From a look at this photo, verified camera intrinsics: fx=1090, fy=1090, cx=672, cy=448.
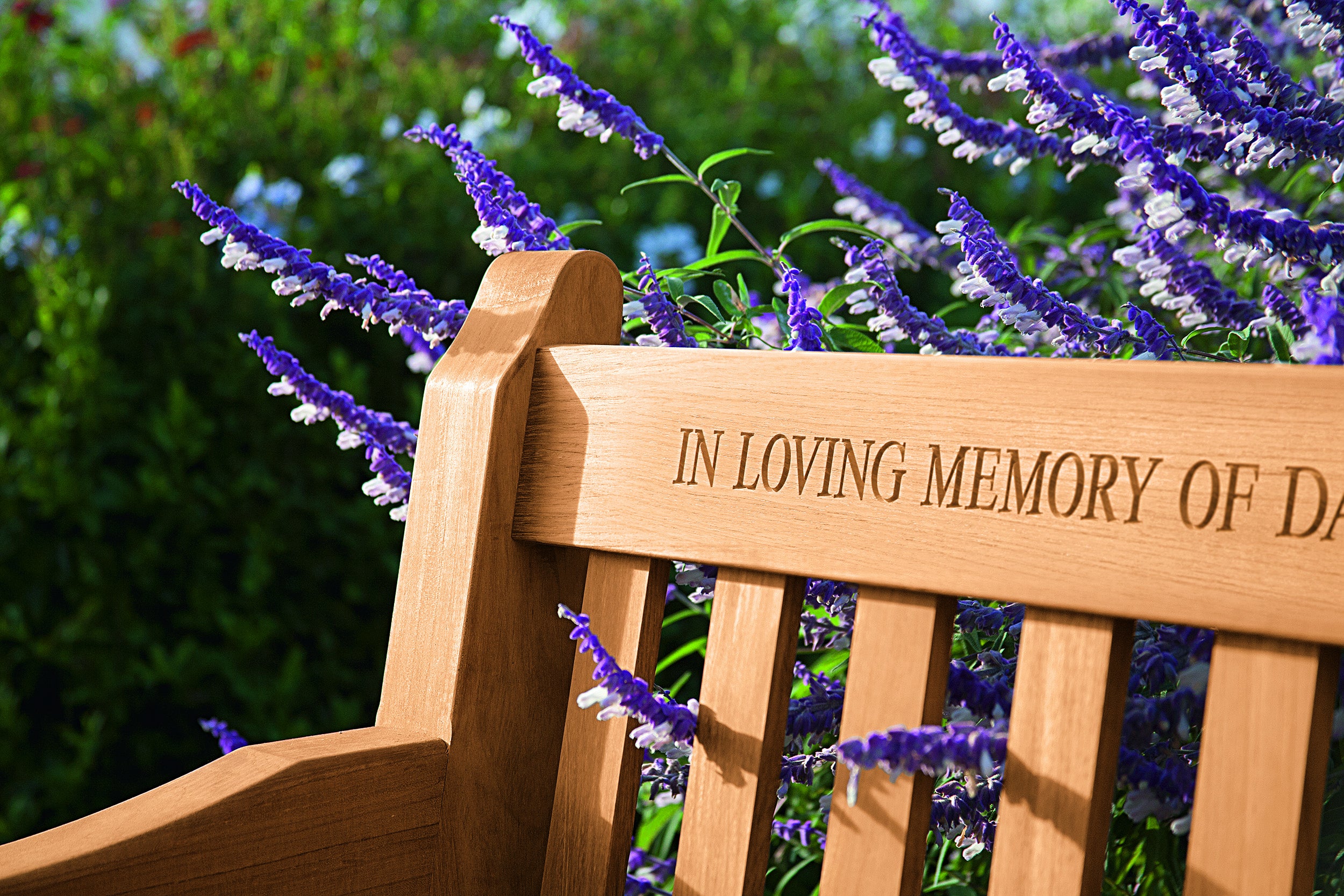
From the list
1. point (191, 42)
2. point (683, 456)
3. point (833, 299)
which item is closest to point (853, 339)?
point (833, 299)

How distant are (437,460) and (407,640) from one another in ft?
0.51

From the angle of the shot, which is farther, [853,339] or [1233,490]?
[853,339]

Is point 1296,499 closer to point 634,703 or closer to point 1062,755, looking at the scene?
point 1062,755

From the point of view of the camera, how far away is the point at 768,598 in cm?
78

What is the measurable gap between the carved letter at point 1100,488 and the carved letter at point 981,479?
0.18ft

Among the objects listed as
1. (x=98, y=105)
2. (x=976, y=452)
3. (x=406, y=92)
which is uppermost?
(x=406, y=92)

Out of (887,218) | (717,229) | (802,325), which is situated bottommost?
(802,325)

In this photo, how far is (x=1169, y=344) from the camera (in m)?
0.82

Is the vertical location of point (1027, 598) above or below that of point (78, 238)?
below

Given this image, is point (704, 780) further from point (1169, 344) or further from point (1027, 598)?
point (1169, 344)

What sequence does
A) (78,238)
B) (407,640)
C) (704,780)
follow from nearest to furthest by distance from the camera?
1. (704,780)
2. (407,640)
3. (78,238)

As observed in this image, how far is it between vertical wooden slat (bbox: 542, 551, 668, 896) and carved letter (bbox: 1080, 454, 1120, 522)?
1.07 feet

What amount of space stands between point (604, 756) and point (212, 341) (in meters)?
1.87

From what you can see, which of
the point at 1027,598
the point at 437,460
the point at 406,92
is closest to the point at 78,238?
the point at 406,92
